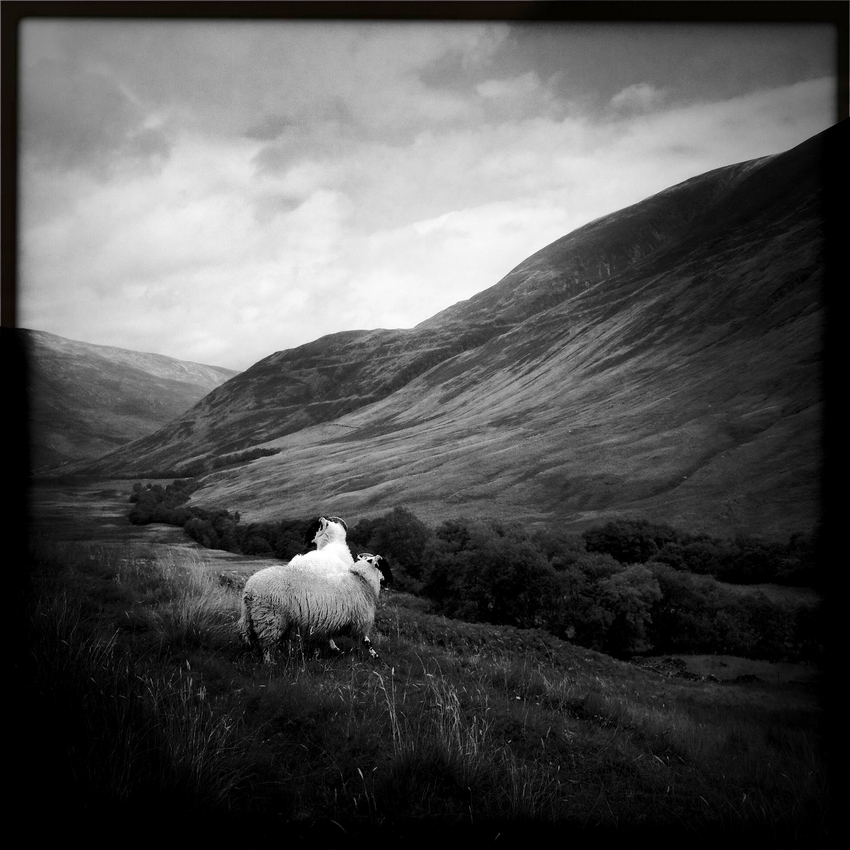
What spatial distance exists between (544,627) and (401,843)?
574 inches

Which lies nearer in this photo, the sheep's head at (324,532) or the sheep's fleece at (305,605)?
the sheep's fleece at (305,605)

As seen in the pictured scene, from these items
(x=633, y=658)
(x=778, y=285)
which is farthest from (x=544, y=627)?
(x=778, y=285)

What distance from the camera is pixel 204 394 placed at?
38844 mm

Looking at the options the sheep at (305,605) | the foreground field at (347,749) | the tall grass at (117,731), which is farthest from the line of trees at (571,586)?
the tall grass at (117,731)

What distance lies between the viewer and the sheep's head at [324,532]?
819 cm

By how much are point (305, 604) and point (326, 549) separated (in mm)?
1769

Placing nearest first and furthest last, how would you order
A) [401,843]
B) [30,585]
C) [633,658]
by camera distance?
[401,843], [30,585], [633,658]

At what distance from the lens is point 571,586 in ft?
54.8

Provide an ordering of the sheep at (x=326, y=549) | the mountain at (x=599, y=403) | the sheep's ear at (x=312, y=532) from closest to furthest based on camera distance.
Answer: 1. the sheep at (x=326, y=549)
2. the sheep's ear at (x=312, y=532)
3. the mountain at (x=599, y=403)

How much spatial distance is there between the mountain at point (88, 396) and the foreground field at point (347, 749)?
2.33 metres

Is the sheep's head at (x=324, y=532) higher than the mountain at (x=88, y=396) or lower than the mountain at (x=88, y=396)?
lower

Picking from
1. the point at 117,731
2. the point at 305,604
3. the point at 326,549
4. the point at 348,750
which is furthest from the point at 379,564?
the point at 117,731

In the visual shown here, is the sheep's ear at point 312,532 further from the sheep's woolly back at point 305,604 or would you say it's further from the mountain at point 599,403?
the mountain at point 599,403

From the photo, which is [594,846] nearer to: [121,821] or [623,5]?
[121,821]
